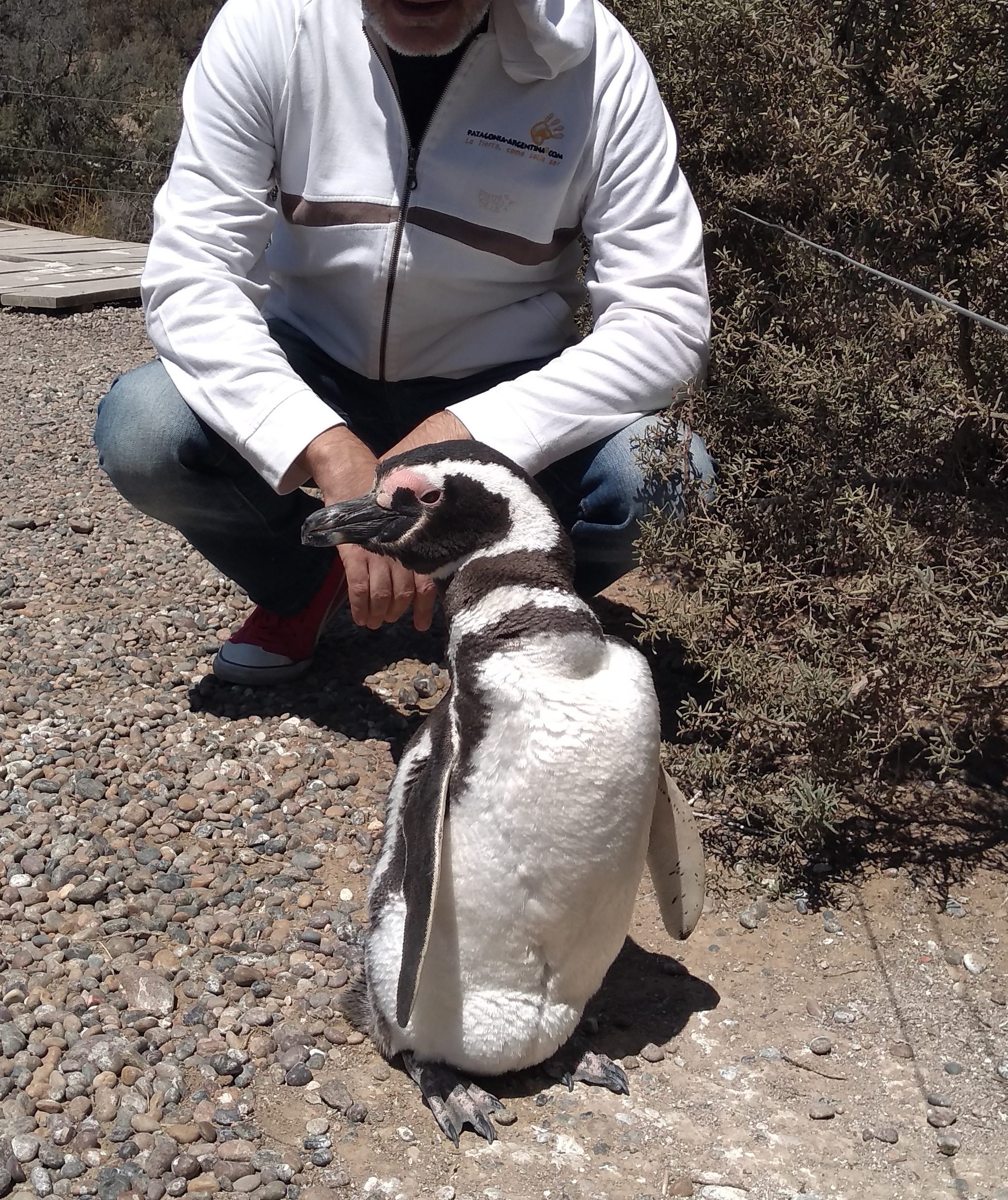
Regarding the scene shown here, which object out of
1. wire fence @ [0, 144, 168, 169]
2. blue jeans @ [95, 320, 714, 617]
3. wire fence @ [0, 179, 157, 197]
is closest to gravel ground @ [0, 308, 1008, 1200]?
blue jeans @ [95, 320, 714, 617]

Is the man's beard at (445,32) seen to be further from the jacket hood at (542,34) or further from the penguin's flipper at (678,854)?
the penguin's flipper at (678,854)

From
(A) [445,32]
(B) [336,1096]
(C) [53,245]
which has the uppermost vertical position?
(A) [445,32]

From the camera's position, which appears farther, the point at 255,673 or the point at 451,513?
the point at 255,673

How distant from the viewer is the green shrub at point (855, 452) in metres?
2.37

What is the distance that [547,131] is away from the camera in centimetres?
255

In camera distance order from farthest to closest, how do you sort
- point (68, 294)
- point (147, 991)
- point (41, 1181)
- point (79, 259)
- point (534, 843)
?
point (79, 259), point (68, 294), point (147, 991), point (534, 843), point (41, 1181)

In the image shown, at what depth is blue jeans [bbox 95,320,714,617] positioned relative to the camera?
270 centimetres

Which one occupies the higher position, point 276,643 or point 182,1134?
point 182,1134

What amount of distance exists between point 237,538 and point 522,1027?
4.95 feet

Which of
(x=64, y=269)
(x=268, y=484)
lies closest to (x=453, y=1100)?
(x=268, y=484)

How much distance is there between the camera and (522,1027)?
6.03 ft

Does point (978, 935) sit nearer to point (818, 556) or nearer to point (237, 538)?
point (818, 556)

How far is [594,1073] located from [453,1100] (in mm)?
236

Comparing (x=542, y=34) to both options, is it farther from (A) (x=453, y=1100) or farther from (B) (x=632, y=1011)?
(A) (x=453, y=1100)
